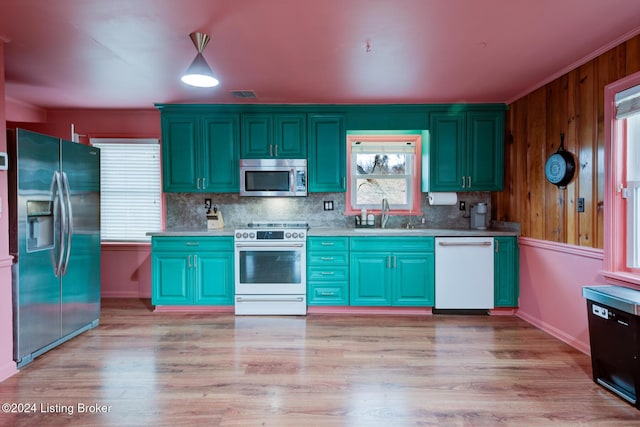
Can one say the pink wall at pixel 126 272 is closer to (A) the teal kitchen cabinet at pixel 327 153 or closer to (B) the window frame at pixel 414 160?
(A) the teal kitchen cabinet at pixel 327 153

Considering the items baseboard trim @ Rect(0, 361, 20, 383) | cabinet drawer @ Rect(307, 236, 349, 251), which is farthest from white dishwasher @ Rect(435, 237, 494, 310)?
baseboard trim @ Rect(0, 361, 20, 383)

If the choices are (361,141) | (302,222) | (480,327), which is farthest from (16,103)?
(480,327)

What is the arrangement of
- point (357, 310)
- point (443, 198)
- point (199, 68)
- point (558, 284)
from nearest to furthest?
point (199, 68)
point (558, 284)
point (357, 310)
point (443, 198)

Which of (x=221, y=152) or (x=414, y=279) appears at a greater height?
(x=221, y=152)

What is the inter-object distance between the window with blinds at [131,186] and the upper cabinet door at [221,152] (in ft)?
2.64

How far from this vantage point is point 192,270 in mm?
3668

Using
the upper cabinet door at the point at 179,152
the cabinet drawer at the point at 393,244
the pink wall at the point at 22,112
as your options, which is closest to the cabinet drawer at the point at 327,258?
the cabinet drawer at the point at 393,244

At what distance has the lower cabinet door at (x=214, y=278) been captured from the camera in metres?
3.66

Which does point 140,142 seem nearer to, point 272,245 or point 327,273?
point 272,245

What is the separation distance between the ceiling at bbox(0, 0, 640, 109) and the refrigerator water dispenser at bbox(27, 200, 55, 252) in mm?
1155

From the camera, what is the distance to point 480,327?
10.8 feet

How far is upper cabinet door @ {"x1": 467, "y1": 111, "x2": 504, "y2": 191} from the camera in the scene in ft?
12.5

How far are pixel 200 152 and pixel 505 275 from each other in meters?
3.63

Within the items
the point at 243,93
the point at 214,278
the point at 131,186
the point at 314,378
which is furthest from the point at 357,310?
the point at 131,186
